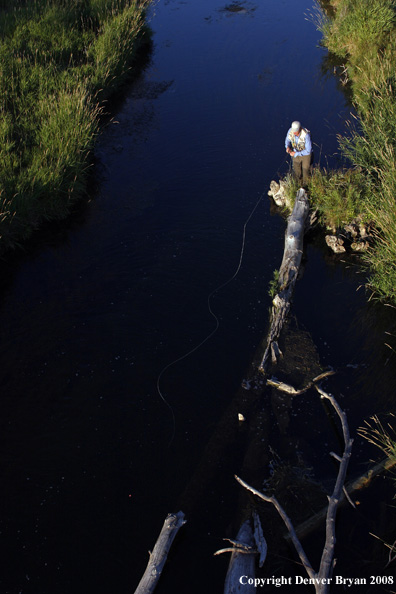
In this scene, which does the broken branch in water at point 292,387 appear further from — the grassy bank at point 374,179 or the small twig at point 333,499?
the grassy bank at point 374,179

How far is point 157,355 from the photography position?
8758 millimetres

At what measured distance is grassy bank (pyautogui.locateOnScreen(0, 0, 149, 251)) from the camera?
1123cm

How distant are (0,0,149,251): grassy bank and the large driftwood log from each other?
4912mm

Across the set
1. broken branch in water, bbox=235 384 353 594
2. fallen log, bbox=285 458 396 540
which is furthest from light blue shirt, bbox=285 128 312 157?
fallen log, bbox=285 458 396 540

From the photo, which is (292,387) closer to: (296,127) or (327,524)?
(327,524)

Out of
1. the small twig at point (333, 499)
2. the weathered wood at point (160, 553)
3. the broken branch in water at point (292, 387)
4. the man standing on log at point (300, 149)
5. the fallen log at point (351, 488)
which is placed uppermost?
the man standing on log at point (300, 149)

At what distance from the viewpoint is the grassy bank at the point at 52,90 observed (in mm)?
11234

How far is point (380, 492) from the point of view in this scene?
688 centimetres

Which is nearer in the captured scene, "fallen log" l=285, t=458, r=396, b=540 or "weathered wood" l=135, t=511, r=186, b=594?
"weathered wood" l=135, t=511, r=186, b=594

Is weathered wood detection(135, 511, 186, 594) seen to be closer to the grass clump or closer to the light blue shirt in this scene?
the grass clump

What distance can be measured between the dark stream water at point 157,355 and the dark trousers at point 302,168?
0.97 metres

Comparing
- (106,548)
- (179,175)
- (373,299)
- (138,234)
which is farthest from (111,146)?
(106,548)

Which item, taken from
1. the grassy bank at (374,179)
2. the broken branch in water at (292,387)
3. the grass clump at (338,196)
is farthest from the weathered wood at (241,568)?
the grass clump at (338,196)

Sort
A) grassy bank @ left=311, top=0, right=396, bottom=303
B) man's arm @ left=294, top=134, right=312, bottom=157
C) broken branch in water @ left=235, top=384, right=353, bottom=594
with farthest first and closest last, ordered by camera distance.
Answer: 1. man's arm @ left=294, top=134, right=312, bottom=157
2. grassy bank @ left=311, top=0, right=396, bottom=303
3. broken branch in water @ left=235, top=384, right=353, bottom=594
